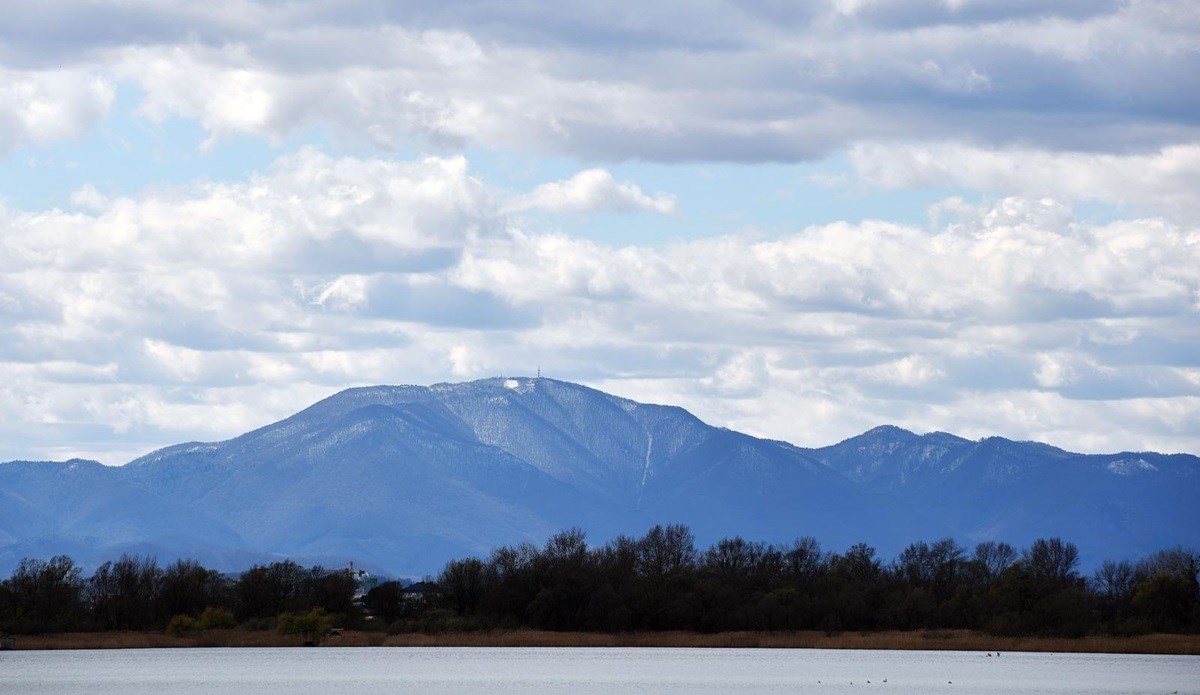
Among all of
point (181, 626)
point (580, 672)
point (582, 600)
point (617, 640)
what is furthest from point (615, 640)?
point (181, 626)

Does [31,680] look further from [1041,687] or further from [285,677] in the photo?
[1041,687]

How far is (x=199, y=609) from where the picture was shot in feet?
483

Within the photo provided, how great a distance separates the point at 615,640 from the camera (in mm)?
136500

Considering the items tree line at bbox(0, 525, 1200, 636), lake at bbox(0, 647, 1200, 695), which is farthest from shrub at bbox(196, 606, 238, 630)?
lake at bbox(0, 647, 1200, 695)

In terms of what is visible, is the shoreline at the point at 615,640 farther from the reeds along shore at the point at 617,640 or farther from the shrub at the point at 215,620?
the shrub at the point at 215,620

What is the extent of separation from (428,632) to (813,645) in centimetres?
2978

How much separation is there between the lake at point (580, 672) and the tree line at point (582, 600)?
5455mm

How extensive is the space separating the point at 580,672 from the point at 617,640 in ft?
99.8

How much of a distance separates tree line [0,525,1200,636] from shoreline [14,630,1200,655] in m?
1.57

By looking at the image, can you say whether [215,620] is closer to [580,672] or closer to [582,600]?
[582,600]

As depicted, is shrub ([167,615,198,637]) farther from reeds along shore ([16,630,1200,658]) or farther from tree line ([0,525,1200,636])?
reeds along shore ([16,630,1200,658])

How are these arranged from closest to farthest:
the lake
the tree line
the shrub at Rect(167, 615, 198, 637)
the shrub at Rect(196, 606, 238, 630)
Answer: the lake → the tree line → the shrub at Rect(167, 615, 198, 637) → the shrub at Rect(196, 606, 238, 630)

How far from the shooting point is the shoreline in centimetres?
12800

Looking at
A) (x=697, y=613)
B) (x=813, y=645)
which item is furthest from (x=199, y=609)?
(x=813, y=645)
